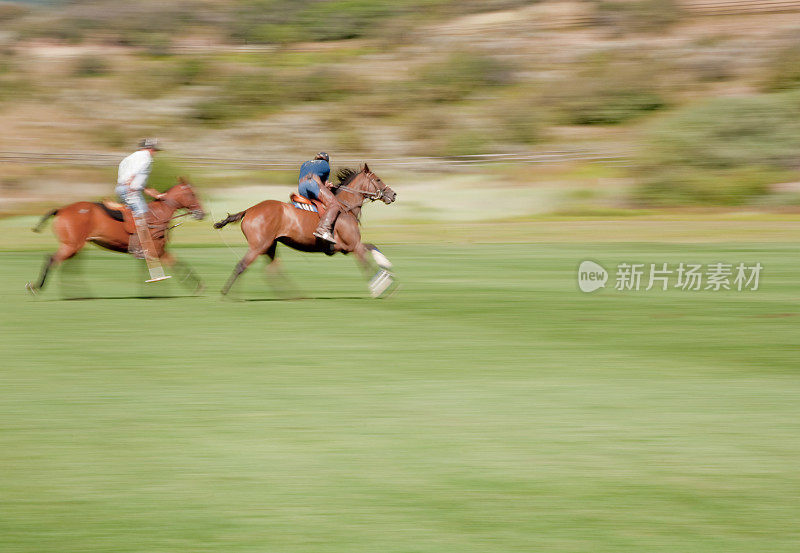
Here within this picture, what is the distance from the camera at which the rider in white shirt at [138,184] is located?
15359 mm

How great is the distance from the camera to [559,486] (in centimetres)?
622

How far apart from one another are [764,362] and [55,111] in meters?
49.5

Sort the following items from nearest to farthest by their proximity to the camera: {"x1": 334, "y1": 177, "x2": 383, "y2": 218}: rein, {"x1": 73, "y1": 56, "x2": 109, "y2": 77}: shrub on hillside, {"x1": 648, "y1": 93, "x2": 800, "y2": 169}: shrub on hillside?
{"x1": 334, "y1": 177, "x2": 383, "y2": 218}: rein → {"x1": 648, "y1": 93, "x2": 800, "y2": 169}: shrub on hillside → {"x1": 73, "y1": 56, "x2": 109, "y2": 77}: shrub on hillside

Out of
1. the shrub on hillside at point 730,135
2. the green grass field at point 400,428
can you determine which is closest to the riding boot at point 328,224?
the green grass field at point 400,428

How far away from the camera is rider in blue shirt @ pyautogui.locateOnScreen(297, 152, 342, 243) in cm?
1536

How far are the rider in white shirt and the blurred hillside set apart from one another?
75.1 feet

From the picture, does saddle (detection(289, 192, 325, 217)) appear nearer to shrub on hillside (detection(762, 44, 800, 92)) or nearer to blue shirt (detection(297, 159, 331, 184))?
blue shirt (detection(297, 159, 331, 184))

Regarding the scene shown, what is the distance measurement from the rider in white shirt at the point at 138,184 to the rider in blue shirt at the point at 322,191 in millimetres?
2152

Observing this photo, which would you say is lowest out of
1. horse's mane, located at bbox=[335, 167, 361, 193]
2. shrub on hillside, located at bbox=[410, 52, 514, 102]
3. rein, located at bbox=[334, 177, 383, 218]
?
shrub on hillside, located at bbox=[410, 52, 514, 102]

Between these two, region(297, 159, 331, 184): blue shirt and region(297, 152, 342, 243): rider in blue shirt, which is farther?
region(297, 159, 331, 184): blue shirt

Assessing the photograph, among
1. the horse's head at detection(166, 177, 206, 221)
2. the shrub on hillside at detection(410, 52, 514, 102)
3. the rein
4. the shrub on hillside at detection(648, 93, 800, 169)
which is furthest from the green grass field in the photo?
the shrub on hillside at detection(410, 52, 514, 102)

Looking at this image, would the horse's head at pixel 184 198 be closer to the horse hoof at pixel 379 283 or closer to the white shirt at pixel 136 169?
the white shirt at pixel 136 169

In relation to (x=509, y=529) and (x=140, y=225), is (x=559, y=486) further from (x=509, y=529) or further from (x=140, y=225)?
(x=140, y=225)

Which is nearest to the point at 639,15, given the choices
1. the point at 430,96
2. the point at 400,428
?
the point at 430,96
